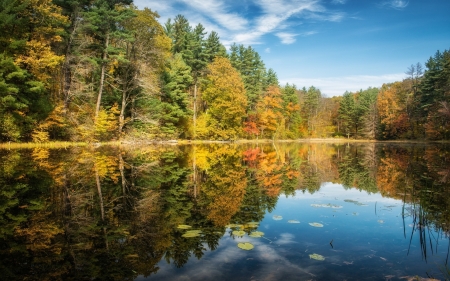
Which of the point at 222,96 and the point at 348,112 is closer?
the point at 222,96

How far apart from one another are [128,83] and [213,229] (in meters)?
27.1

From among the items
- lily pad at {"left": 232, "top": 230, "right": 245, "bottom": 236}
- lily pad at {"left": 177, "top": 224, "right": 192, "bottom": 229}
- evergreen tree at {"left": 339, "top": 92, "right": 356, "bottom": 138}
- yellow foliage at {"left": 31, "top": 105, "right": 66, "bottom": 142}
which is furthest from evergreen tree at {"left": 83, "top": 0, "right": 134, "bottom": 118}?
evergreen tree at {"left": 339, "top": 92, "right": 356, "bottom": 138}

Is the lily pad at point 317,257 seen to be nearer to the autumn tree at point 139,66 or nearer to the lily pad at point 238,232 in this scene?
the lily pad at point 238,232

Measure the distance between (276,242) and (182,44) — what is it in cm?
4147

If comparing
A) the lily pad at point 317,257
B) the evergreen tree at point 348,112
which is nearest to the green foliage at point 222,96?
the lily pad at point 317,257

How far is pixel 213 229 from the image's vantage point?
5492mm

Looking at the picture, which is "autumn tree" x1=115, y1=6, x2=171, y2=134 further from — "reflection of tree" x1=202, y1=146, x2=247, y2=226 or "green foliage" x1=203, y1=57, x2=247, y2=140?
"reflection of tree" x1=202, y1=146, x2=247, y2=226

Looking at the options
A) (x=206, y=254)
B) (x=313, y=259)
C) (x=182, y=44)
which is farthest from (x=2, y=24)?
(x=182, y=44)

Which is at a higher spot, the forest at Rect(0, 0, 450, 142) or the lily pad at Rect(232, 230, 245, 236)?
the forest at Rect(0, 0, 450, 142)

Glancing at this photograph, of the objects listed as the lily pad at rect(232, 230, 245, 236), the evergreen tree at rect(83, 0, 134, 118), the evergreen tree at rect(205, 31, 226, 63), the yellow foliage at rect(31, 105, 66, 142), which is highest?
the evergreen tree at rect(205, 31, 226, 63)

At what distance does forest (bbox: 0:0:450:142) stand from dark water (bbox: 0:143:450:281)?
46.1 feet

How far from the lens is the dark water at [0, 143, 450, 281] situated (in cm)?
379

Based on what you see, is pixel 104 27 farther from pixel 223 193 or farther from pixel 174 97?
pixel 223 193

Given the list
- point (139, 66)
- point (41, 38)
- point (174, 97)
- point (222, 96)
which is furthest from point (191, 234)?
point (222, 96)
